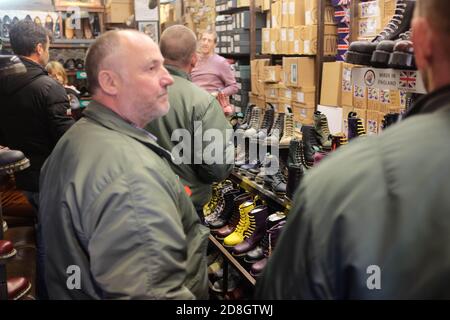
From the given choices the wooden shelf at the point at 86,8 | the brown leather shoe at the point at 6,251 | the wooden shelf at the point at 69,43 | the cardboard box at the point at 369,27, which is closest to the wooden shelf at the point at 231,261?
the brown leather shoe at the point at 6,251

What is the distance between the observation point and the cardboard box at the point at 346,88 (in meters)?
3.91

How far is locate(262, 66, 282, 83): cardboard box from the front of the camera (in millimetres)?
5031

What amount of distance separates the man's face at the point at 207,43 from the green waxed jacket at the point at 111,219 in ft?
12.5

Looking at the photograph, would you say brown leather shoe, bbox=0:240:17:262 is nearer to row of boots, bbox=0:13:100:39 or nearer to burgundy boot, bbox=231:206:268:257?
burgundy boot, bbox=231:206:268:257

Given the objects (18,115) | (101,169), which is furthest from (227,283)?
(101,169)

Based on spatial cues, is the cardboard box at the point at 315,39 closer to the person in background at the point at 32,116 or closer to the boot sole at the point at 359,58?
the person in background at the point at 32,116

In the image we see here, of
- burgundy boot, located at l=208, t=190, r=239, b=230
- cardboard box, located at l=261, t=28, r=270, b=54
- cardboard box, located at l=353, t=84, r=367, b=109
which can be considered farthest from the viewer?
cardboard box, located at l=261, t=28, r=270, b=54

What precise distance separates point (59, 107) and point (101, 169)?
5.93ft

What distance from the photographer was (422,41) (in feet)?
2.53

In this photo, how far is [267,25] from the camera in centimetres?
550

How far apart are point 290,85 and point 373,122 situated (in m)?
1.27

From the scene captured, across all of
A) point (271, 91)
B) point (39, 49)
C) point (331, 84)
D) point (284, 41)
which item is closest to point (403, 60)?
point (39, 49)

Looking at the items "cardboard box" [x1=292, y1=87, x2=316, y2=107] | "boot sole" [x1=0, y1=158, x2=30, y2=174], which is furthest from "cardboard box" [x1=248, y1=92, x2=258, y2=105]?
"boot sole" [x1=0, y1=158, x2=30, y2=174]

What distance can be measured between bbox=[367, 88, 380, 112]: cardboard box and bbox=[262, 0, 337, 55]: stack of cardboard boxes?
3.08 ft
